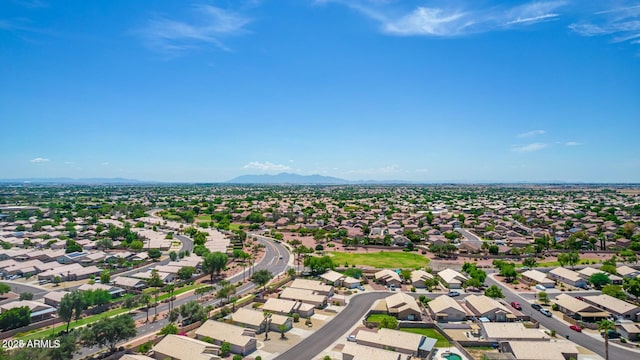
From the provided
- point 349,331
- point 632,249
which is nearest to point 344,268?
point 349,331

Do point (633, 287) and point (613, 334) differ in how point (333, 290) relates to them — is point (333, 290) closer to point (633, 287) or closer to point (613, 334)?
point (613, 334)

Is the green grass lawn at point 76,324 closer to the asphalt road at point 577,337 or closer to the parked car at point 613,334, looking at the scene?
the asphalt road at point 577,337

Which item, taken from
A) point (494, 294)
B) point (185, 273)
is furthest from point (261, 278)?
point (494, 294)

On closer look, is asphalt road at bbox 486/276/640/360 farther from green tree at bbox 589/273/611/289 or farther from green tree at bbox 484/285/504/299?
green tree at bbox 589/273/611/289

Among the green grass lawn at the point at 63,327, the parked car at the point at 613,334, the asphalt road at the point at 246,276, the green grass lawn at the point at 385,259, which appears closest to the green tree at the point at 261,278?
the asphalt road at the point at 246,276

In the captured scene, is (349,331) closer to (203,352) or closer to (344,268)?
(203,352)
